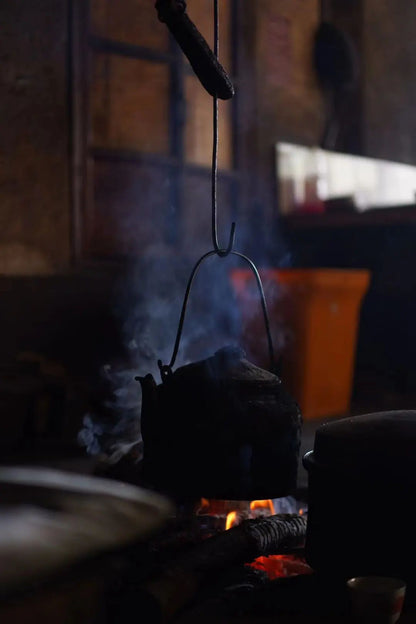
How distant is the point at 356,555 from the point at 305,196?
16.4ft

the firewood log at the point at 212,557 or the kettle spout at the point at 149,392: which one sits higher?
the kettle spout at the point at 149,392

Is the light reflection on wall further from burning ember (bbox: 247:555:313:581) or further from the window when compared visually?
burning ember (bbox: 247:555:313:581)

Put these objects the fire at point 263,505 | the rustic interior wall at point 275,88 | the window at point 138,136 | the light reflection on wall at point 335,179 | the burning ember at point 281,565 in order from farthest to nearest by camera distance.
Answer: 1. the light reflection on wall at point 335,179
2. the rustic interior wall at point 275,88
3. the window at point 138,136
4. the fire at point 263,505
5. the burning ember at point 281,565

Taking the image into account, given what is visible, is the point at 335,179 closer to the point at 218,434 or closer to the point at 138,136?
the point at 138,136

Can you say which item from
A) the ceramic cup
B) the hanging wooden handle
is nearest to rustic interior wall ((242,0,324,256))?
the hanging wooden handle

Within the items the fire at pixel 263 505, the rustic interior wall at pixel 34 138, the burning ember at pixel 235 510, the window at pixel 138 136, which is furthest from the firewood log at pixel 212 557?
the window at pixel 138 136

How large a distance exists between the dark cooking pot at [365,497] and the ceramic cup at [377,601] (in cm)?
20

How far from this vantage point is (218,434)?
6.81ft

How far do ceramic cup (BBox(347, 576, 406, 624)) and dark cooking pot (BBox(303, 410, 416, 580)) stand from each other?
0.20 meters

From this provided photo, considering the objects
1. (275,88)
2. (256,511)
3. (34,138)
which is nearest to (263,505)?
(256,511)

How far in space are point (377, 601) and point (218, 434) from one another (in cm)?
58

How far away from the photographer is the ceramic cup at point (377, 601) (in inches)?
68.7

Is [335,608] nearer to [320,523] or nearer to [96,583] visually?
[320,523]

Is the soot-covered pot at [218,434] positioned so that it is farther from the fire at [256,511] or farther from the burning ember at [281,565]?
the fire at [256,511]
